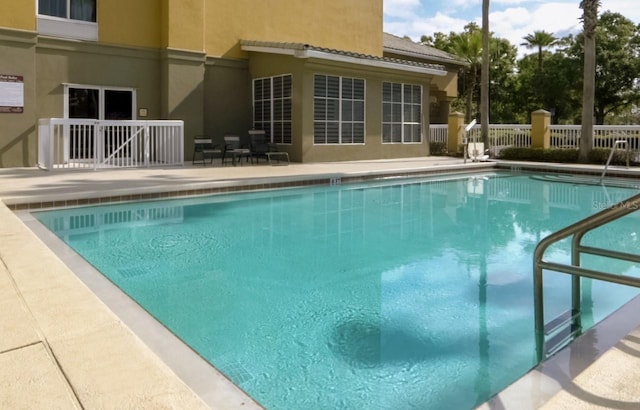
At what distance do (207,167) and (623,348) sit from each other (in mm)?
12325

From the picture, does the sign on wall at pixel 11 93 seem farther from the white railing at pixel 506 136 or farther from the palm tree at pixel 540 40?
the palm tree at pixel 540 40

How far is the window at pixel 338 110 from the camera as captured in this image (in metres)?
16.2

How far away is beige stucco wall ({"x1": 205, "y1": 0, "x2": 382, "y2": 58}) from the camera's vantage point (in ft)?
54.8

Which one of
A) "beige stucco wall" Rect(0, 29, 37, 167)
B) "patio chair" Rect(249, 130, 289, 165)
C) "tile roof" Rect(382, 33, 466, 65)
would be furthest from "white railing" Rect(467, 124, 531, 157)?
"beige stucco wall" Rect(0, 29, 37, 167)

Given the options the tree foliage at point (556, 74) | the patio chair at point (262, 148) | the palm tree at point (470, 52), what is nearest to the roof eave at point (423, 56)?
the palm tree at point (470, 52)

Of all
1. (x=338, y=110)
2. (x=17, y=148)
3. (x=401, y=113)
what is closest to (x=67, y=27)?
(x=17, y=148)

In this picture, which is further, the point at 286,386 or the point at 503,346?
the point at 503,346

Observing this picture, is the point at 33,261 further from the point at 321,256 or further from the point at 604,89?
the point at 604,89

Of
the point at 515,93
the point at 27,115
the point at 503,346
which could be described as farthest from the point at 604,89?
the point at 503,346

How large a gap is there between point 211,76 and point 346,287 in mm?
13116

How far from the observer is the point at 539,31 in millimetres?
39000

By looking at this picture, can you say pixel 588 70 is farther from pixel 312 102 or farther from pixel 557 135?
pixel 312 102

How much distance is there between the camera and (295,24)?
61.2ft

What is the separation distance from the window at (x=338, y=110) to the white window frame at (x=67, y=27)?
632cm
